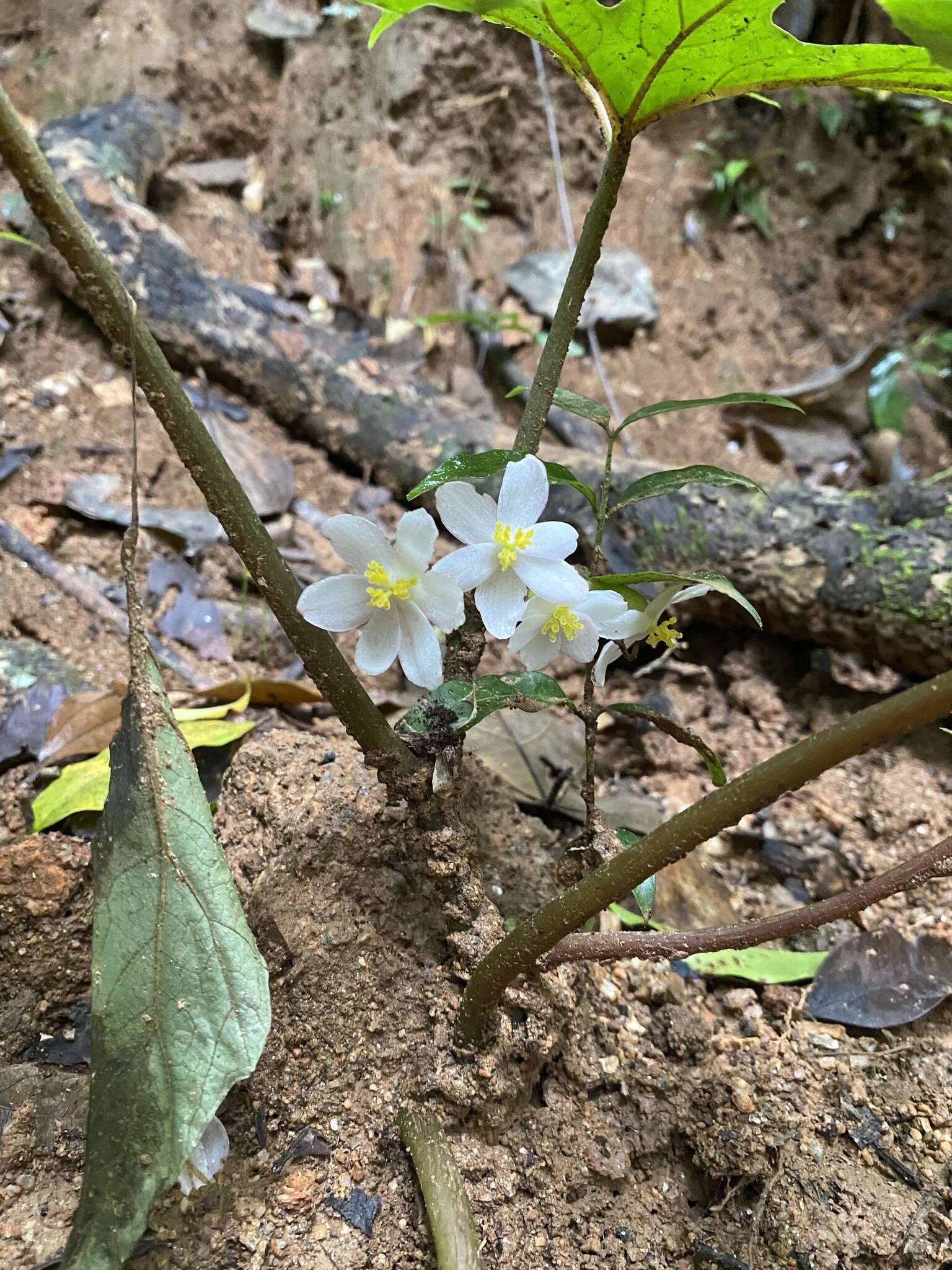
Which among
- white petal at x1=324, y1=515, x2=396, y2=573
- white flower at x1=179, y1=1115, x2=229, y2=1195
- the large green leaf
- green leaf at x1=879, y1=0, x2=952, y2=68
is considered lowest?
white flower at x1=179, y1=1115, x2=229, y2=1195

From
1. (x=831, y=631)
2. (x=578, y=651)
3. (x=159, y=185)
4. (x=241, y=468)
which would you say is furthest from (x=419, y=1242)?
(x=159, y=185)

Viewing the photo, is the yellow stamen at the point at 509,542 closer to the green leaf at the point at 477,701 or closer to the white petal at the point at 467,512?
the white petal at the point at 467,512

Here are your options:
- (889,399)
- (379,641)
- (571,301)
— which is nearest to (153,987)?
(379,641)

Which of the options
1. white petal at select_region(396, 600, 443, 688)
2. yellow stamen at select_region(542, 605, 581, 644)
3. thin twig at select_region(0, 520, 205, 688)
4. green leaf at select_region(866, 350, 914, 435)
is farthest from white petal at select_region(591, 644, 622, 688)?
green leaf at select_region(866, 350, 914, 435)

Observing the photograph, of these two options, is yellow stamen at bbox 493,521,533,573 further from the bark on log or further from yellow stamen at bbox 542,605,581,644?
the bark on log

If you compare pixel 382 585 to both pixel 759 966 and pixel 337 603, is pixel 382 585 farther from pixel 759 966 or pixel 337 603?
pixel 759 966

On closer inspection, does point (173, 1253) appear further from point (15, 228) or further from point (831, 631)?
point (15, 228)

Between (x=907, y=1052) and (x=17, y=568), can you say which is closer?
(x=907, y=1052)
